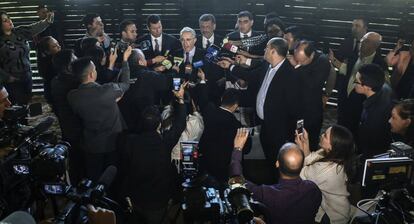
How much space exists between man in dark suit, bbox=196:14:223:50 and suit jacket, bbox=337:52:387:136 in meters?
2.10

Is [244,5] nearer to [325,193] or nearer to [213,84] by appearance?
[213,84]

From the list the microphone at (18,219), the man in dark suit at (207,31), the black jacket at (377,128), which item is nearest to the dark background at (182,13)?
the man in dark suit at (207,31)

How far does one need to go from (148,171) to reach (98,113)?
38.5 inches

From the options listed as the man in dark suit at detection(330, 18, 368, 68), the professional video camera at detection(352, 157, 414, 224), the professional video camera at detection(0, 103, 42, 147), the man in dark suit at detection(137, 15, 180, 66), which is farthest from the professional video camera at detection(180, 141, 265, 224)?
the man in dark suit at detection(330, 18, 368, 68)

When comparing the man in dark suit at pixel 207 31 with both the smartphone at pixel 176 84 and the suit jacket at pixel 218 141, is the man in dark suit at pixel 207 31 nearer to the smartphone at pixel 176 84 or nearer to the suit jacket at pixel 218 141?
the smartphone at pixel 176 84

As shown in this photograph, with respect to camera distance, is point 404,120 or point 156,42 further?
point 156,42

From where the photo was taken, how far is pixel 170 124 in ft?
12.6

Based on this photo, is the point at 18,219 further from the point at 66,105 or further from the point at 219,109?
the point at 66,105

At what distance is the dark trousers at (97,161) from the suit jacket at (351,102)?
323 cm

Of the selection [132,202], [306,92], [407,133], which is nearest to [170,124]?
[132,202]

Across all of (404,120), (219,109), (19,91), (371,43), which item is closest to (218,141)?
(219,109)

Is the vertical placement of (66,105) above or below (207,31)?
below

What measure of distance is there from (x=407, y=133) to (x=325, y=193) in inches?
45.2

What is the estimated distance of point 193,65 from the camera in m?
5.64
